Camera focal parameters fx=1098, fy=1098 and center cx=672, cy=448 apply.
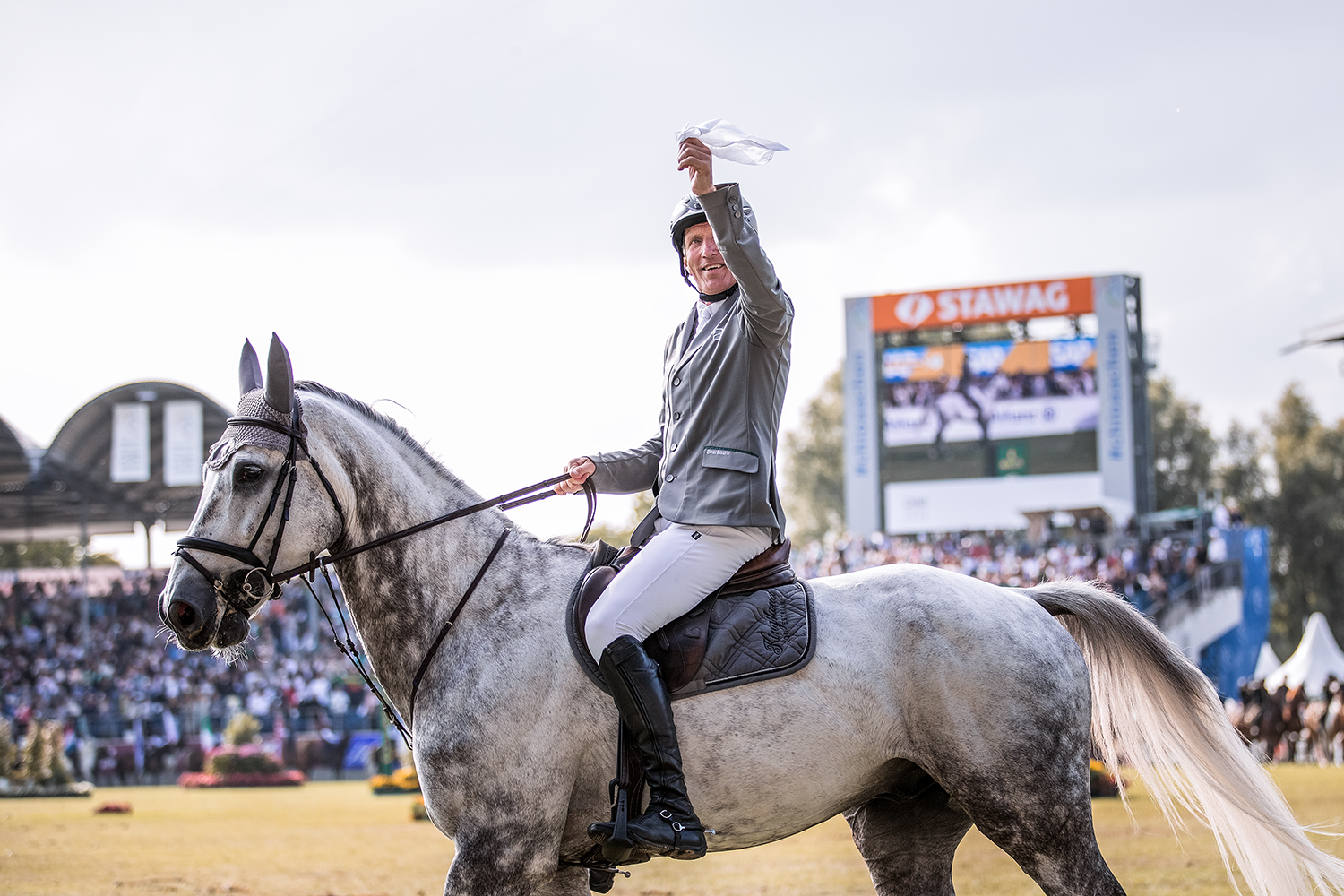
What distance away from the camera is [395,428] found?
3.95 m

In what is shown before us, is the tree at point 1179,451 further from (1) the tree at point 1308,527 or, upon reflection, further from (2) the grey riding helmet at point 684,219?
(2) the grey riding helmet at point 684,219

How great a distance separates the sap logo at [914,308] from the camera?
99.3ft

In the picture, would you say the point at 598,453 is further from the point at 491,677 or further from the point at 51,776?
the point at 51,776

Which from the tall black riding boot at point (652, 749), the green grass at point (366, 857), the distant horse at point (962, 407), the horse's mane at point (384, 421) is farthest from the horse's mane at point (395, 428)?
the distant horse at point (962, 407)

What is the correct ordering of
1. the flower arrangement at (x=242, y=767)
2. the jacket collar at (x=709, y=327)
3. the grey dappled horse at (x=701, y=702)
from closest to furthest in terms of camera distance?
1. the grey dappled horse at (x=701, y=702)
2. the jacket collar at (x=709, y=327)
3. the flower arrangement at (x=242, y=767)

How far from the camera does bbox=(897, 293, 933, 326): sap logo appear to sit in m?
30.3

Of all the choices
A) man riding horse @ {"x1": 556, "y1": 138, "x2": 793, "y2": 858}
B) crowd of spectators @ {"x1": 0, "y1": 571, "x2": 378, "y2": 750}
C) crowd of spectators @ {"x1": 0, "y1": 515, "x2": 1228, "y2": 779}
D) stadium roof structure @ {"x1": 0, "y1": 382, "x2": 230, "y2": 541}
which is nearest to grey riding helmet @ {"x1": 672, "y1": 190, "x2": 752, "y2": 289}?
man riding horse @ {"x1": 556, "y1": 138, "x2": 793, "y2": 858}

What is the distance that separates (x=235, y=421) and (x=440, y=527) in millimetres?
749

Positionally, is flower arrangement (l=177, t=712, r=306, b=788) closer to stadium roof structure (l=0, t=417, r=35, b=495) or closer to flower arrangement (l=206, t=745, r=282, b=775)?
flower arrangement (l=206, t=745, r=282, b=775)

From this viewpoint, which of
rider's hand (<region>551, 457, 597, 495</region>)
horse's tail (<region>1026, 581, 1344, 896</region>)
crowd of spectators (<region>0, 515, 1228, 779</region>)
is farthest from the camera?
crowd of spectators (<region>0, 515, 1228, 779</region>)

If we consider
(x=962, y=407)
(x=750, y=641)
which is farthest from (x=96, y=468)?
(x=750, y=641)

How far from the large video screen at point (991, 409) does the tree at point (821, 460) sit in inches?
1179

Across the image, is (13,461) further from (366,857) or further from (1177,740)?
(1177,740)

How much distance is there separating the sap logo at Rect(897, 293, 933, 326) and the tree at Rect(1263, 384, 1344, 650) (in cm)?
2563
